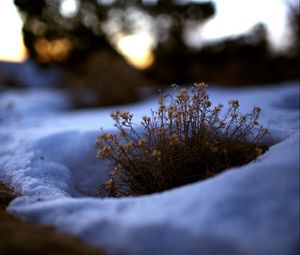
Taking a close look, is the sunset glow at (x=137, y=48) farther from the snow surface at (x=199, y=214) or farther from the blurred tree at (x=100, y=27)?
the snow surface at (x=199, y=214)

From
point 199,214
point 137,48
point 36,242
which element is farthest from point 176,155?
point 137,48

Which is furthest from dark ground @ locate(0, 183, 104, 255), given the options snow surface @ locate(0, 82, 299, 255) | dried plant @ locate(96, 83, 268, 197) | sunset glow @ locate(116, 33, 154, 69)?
sunset glow @ locate(116, 33, 154, 69)

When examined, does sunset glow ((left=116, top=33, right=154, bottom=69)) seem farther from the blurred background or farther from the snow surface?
the snow surface

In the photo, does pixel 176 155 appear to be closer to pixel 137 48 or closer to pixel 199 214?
pixel 199 214

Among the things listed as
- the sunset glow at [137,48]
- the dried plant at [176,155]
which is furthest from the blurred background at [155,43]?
the dried plant at [176,155]

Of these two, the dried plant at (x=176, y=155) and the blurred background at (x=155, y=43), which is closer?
the dried plant at (x=176, y=155)

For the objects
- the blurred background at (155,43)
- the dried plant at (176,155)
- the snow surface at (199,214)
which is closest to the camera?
the snow surface at (199,214)

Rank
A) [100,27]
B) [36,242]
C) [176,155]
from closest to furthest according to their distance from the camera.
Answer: [36,242] < [176,155] < [100,27]
